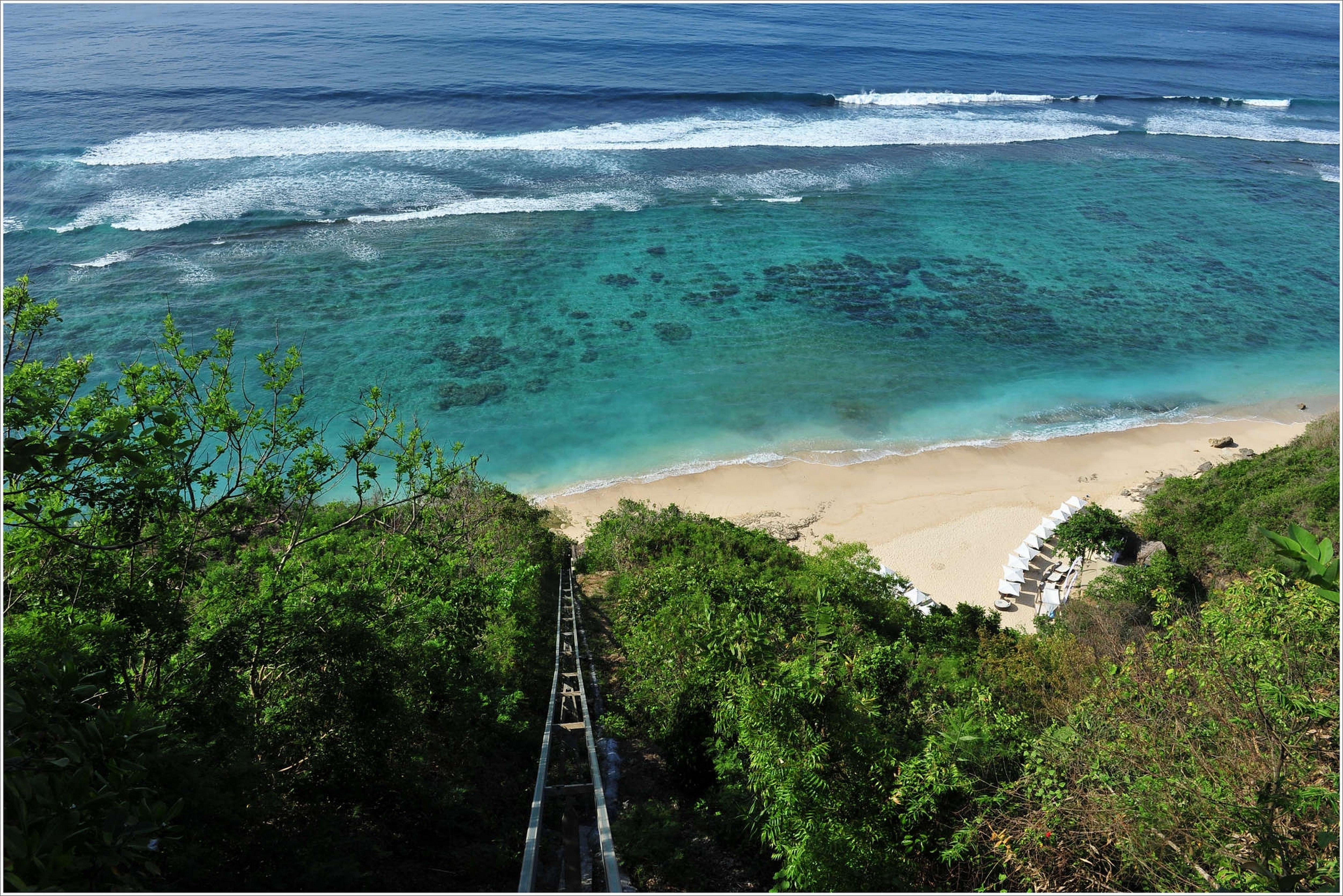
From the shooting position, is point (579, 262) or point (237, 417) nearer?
point (237, 417)

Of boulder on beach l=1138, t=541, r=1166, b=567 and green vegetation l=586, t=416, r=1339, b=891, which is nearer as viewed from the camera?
green vegetation l=586, t=416, r=1339, b=891

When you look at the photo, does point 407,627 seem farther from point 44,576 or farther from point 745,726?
point 745,726

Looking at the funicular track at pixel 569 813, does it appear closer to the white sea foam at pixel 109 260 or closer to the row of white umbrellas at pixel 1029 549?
the row of white umbrellas at pixel 1029 549

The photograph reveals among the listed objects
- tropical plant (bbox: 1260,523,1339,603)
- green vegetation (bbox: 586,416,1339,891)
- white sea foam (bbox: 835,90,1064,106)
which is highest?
white sea foam (bbox: 835,90,1064,106)

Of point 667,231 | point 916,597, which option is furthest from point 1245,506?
point 667,231

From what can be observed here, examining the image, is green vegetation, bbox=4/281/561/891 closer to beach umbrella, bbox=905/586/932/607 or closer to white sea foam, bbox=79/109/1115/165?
beach umbrella, bbox=905/586/932/607

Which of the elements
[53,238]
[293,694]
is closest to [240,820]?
[293,694]

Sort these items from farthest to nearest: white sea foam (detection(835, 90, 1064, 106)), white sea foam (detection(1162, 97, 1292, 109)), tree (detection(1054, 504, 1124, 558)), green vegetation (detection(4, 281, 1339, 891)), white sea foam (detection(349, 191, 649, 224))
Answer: white sea foam (detection(1162, 97, 1292, 109)) → white sea foam (detection(835, 90, 1064, 106)) → white sea foam (detection(349, 191, 649, 224)) → tree (detection(1054, 504, 1124, 558)) → green vegetation (detection(4, 281, 1339, 891))

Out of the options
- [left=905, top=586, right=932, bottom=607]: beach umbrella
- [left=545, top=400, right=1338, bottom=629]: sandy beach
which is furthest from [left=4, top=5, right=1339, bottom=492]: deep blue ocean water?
[left=905, top=586, right=932, bottom=607]: beach umbrella
